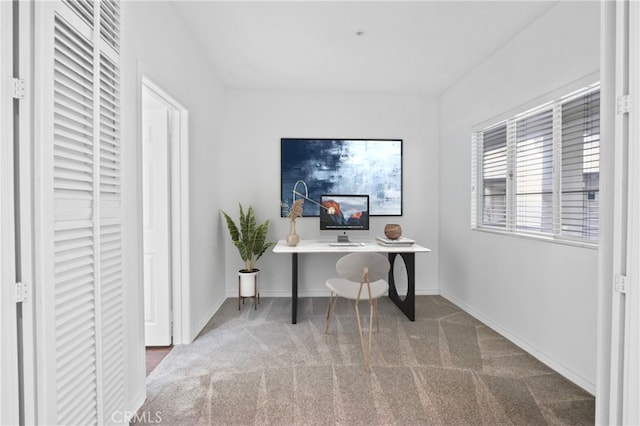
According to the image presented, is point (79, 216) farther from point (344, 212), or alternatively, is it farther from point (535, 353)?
point (535, 353)

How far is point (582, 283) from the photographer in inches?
82.8

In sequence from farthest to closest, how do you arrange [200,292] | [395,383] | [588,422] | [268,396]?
[200,292], [395,383], [268,396], [588,422]

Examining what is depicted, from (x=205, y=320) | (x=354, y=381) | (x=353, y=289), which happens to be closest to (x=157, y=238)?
(x=205, y=320)

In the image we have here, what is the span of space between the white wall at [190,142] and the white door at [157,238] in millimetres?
207

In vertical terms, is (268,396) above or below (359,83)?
below

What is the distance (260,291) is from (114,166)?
9.07 ft

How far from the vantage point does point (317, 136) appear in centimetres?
405

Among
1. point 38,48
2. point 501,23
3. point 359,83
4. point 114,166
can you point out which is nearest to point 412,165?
point 359,83

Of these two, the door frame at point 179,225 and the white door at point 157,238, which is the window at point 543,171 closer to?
the door frame at point 179,225

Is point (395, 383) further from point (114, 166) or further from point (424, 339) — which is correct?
point (114, 166)

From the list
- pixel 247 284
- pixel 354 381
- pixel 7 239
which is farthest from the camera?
pixel 247 284

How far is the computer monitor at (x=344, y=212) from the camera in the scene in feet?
12.1

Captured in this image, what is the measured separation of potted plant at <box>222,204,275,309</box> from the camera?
3590mm

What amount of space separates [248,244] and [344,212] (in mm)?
1180
